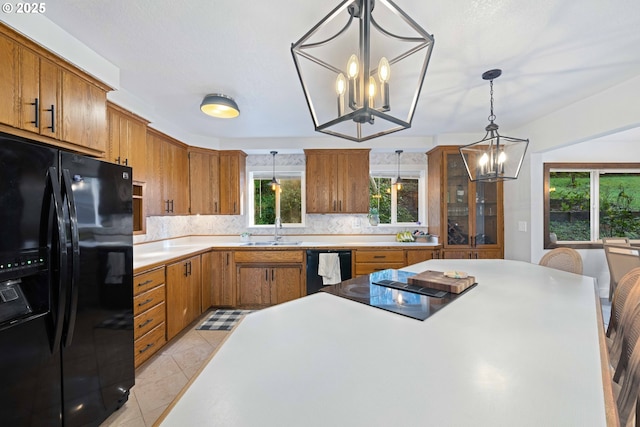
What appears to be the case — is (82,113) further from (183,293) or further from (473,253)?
(473,253)

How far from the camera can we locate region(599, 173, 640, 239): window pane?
4168mm

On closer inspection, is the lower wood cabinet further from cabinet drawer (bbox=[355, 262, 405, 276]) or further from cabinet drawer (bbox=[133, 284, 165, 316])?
cabinet drawer (bbox=[133, 284, 165, 316])

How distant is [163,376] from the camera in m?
2.25

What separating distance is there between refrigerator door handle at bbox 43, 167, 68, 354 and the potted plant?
3568 mm

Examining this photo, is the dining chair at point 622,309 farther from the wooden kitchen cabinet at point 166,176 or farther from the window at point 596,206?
the wooden kitchen cabinet at point 166,176

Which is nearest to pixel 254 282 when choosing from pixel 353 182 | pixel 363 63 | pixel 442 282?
pixel 353 182

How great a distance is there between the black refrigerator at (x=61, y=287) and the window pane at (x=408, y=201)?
369 cm

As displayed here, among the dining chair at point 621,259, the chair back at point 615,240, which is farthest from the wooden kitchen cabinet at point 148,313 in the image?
the chair back at point 615,240

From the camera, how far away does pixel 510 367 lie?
794 millimetres

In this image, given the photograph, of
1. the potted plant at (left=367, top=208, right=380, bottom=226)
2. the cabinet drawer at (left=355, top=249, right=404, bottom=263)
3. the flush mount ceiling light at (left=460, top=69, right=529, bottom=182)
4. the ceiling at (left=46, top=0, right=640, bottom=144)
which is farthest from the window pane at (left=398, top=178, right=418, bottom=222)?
the flush mount ceiling light at (left=460, top=69, right=529, bottom=182)

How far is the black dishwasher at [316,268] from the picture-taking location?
358 centimetres

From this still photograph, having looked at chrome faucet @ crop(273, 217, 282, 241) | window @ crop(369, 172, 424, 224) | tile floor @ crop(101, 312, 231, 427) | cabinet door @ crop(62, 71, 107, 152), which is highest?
cabinet door @ crop(62, 71, 107, 152)

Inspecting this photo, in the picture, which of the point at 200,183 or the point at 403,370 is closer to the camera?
the point at 403,370

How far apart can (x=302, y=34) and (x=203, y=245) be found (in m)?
3.08
